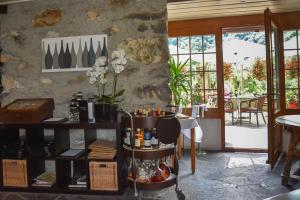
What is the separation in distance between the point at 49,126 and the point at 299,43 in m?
4.02

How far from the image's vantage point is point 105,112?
11.6 feet

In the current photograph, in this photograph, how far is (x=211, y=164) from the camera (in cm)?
466

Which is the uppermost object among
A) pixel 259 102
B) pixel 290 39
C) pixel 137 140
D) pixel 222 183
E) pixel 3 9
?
pixel 3 9

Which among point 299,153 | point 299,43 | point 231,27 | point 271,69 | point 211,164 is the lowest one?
point 211,164

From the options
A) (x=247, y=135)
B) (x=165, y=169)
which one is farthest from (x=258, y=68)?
(x=165, y=169)

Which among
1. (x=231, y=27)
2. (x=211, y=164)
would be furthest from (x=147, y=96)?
(x=231, y=27)

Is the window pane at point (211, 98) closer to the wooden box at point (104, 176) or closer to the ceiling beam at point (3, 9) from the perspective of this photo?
the wooden box at point (104, 176)

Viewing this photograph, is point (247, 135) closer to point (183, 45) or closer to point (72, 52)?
point (183, 45)

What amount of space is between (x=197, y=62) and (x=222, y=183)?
243cm

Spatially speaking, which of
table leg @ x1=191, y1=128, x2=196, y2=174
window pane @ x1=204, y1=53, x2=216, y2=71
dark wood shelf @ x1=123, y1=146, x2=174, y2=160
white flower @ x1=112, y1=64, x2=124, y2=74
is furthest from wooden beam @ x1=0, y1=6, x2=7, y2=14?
window pane @ x1=204, y1=53, x2=216, y2=71

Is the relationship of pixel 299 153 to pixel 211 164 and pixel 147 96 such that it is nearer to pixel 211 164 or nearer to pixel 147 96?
pixel 211 164

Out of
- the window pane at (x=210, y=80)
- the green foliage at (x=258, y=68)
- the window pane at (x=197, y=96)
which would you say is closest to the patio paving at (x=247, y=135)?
the window pane at (x=197, y=96)

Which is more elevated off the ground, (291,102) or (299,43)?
(299,43)

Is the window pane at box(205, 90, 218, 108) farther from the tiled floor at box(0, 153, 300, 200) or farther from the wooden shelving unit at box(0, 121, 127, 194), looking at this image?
the wooden shelving unit at box(0, 121, 127, 194)
